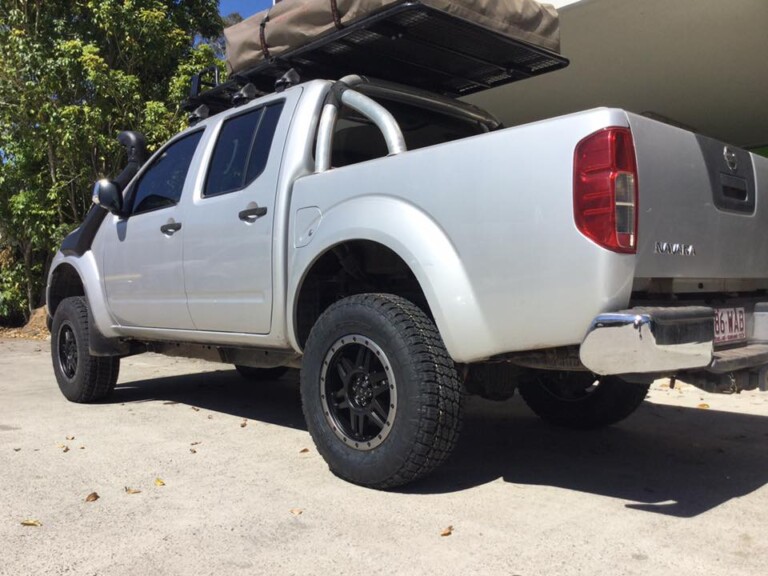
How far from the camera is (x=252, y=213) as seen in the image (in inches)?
159

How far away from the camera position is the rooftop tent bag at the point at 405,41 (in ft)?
12.3

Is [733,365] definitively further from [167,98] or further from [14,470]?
[167,98]

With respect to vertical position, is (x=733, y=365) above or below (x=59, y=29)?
below

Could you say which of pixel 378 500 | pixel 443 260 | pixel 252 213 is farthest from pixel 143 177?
pixel 378 500

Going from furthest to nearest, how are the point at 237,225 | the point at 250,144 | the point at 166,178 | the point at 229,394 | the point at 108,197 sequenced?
the point at 229,394 → the point at 108,197 → the point at 166,178 → the point at 250,144 → the point at 237,225

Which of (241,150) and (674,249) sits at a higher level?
(241,150)

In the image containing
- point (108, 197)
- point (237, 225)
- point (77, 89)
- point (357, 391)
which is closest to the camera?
point (357, 391)

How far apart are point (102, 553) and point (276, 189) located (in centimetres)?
204

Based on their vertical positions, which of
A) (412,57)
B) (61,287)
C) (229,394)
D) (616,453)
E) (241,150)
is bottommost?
(229,394)

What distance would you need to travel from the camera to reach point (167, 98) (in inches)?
454

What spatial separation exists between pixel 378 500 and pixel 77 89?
10174 mm

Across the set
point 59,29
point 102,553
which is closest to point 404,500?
point 102,553

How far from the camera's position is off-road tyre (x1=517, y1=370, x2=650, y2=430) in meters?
4.39

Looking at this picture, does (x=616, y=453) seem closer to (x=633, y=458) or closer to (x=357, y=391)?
(x=633, y=458)
